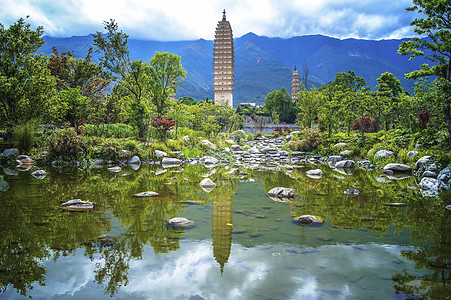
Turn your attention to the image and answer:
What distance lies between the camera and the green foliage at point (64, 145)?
13.1 meters

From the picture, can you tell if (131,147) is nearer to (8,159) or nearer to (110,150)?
(110,150)

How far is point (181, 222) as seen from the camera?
4.39 metres

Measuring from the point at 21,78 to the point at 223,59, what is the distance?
55.1 metres

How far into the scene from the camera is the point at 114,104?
22.7m

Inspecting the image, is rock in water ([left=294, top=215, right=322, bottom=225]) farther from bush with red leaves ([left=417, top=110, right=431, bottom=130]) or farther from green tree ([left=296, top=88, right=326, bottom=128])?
green tree ([left=296, top=88, right=326, bottom=128])

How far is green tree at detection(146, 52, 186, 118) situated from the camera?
17.3 meters

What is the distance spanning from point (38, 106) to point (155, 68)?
686 cm

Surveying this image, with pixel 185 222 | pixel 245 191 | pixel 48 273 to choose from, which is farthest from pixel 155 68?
pixel 48 273

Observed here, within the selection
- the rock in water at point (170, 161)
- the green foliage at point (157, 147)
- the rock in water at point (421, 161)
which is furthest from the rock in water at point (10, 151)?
the rock in water at point (421, 161)

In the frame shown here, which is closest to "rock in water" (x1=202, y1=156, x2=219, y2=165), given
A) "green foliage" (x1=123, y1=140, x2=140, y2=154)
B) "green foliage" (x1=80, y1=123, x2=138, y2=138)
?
"green foliage" (x1=123, y1=140, x2=140, y2=154)

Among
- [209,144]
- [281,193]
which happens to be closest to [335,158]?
[209,144]

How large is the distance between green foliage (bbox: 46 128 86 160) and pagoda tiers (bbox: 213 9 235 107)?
5355 cm

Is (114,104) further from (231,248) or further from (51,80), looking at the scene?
(231,248)

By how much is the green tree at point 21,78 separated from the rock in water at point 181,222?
46.2ft
